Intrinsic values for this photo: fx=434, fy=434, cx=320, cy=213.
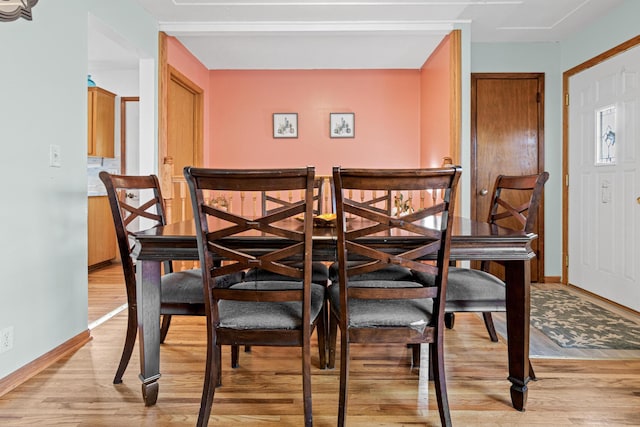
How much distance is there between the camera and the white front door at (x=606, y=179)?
3.34 meters

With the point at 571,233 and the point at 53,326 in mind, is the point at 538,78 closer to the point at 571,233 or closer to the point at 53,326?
the point at 571,233

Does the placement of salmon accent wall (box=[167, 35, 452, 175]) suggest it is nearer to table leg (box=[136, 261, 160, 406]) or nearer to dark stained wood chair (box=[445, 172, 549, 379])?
dark stained wood chair (box=[445, 172, 549, 379])

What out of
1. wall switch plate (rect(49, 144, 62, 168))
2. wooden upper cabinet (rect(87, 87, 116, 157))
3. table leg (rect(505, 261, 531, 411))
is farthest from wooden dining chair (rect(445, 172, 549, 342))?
wooden upper cabinet (rect(87, 87, 116, 157))

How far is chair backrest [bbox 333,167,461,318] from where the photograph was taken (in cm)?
144

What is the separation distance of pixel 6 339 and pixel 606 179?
14.1 ft

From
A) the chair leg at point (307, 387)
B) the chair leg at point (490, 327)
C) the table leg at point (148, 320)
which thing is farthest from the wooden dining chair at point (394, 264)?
the chair leg at point (490, 327)

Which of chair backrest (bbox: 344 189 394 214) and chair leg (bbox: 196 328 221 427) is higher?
chair backrest (bbox: 344 189 394 214)

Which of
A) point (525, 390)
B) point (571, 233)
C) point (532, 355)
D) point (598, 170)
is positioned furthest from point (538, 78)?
point (525, 390)

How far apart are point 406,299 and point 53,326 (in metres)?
1.90

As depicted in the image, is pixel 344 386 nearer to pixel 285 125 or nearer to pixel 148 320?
pixel 148 320

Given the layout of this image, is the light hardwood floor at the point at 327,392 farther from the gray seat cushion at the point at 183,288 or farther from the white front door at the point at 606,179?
the white front door at the point at 606,179

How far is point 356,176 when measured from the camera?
144cm

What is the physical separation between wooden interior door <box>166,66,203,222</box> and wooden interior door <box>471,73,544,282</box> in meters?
2.94

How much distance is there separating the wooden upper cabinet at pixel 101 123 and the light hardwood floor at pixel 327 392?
3181 mm
